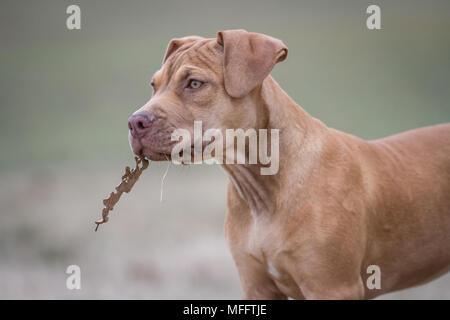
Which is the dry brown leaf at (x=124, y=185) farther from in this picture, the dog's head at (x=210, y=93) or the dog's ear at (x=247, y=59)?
the dog's ear at (x=247, y=59)

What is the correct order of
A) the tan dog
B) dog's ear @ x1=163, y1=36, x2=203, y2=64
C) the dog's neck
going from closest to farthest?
1. the tan dog
2. the dog's neck
3. dog's ear @ x1=163, y1=36, x2=203, y2=64

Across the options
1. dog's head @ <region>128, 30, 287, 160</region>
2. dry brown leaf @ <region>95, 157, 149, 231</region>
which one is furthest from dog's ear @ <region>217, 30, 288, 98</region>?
dry brown leaf @ <region>95, 157, 149, 231</region>

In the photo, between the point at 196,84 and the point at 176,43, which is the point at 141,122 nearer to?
the point at 196,84

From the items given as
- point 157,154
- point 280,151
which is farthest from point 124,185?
point 280,151

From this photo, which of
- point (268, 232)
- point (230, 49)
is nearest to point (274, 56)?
point (230, 49)

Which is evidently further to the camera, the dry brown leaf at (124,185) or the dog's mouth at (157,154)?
the dry brown leaf at (124,185)

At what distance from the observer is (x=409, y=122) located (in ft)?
21.6

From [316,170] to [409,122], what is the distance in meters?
4.36

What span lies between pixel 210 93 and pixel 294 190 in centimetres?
58

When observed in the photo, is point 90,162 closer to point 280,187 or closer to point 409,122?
point 409,122

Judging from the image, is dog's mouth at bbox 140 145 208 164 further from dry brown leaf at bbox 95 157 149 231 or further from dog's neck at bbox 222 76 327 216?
dog's neck at bbox 222 76 327 216

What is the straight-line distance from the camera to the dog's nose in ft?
7.77

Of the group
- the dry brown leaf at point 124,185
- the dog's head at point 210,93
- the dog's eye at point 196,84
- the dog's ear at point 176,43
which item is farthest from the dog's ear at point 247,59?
the dry brown leaf at point 124,185

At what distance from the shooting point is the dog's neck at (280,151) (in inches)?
102
